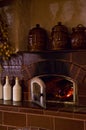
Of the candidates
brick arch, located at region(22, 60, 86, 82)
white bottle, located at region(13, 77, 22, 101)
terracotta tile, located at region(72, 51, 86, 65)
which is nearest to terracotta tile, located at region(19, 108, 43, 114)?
white bottle, located at region(13, 77, 22, 101)

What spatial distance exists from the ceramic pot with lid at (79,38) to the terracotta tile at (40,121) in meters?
0.74

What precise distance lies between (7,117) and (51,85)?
578 millimetres

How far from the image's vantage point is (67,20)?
279 cm

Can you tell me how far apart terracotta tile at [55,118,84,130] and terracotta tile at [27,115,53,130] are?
71 millimetres

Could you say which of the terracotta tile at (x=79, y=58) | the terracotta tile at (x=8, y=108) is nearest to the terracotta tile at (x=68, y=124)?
the terracotta tile at (x=8, y=108)

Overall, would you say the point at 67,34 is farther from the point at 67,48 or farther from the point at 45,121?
the point at 45,121

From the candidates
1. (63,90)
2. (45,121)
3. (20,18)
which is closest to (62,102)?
(63,90)

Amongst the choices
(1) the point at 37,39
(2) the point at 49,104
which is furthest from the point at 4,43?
(2) the point at 49,104

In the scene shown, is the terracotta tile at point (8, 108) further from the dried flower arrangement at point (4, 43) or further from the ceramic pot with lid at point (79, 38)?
the ceramic pot with lid at point (79, 38)

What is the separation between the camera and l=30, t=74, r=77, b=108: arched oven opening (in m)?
2.71

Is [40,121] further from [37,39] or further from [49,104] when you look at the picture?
[37,39]

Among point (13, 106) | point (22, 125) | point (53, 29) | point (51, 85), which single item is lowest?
point (22, 125)

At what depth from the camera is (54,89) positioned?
290 cm

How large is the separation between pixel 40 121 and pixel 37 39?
84cm
